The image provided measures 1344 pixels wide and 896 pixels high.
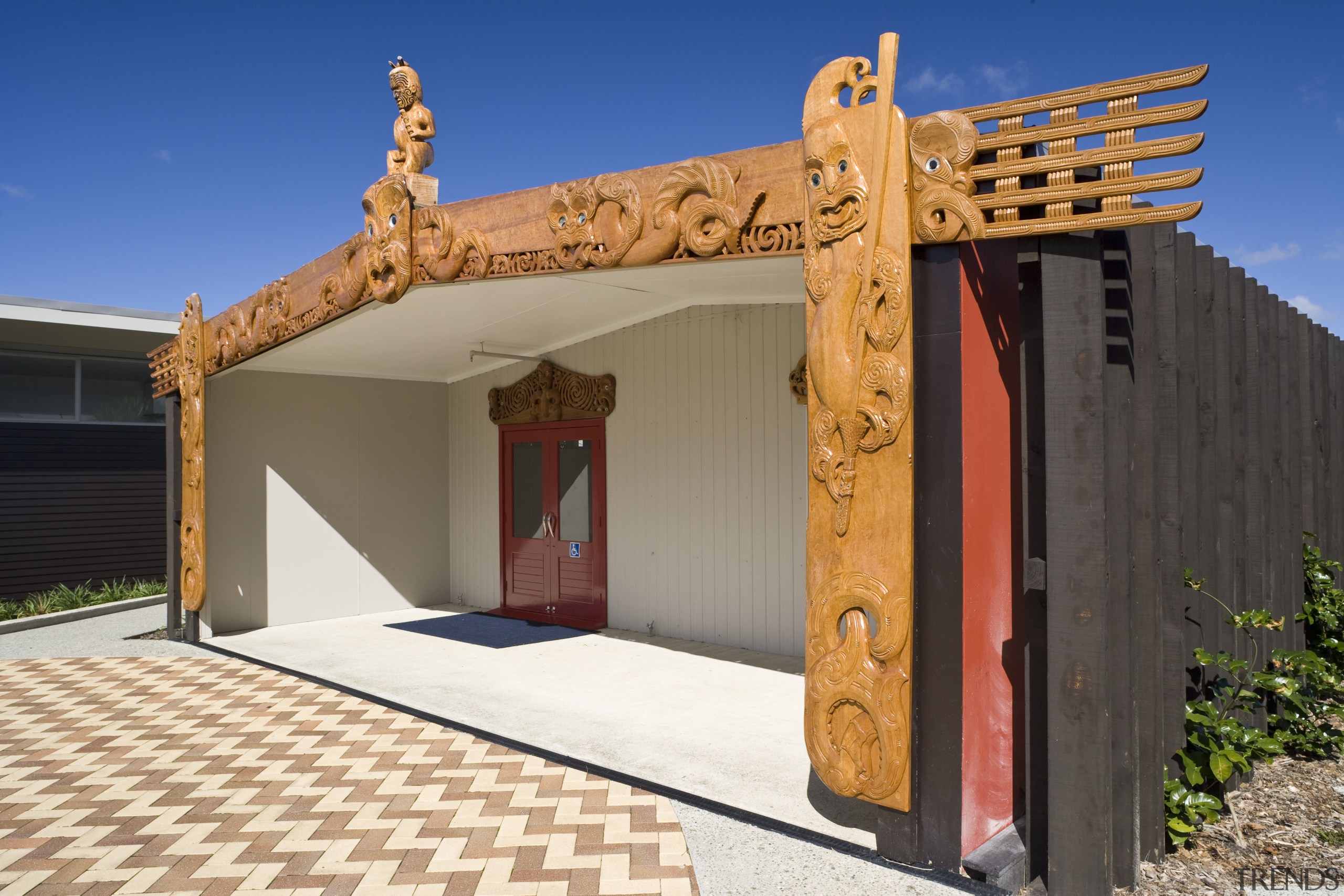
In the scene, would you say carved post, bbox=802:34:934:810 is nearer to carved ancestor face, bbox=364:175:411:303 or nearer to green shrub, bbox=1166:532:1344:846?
green shrub, bbox=1166:532:1344:846

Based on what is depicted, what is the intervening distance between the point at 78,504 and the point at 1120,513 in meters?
12.3

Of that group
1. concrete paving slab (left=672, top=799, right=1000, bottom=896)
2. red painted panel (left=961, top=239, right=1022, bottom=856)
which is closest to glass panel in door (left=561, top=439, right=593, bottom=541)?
concrete paving slab (left=672, top=799, right=1000, bottom=896)

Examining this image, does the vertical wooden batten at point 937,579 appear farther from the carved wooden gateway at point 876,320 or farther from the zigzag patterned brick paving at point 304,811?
the zigzag patterned brick paving at point 304,811

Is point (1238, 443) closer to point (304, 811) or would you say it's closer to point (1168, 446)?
point (1168, 446)

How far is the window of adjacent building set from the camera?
10.6 metres

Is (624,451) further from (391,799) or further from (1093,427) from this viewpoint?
(1093,427)

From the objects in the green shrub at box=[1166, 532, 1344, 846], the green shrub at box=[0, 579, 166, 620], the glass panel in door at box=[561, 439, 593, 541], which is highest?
the glass panel in door at box=[561, 439, 593, 541]

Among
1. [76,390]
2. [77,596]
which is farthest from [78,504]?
[76,390]

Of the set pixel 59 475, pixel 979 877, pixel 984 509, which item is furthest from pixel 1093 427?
pixel 59 475

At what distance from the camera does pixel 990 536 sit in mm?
3303

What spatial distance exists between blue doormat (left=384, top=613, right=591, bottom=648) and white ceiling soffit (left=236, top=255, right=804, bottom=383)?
8.96 feet

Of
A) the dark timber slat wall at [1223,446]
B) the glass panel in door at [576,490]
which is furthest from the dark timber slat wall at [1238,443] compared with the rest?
the glass panel in door at [576,490]

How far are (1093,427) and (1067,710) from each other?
3.09 ft

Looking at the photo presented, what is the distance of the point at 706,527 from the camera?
726 cm
